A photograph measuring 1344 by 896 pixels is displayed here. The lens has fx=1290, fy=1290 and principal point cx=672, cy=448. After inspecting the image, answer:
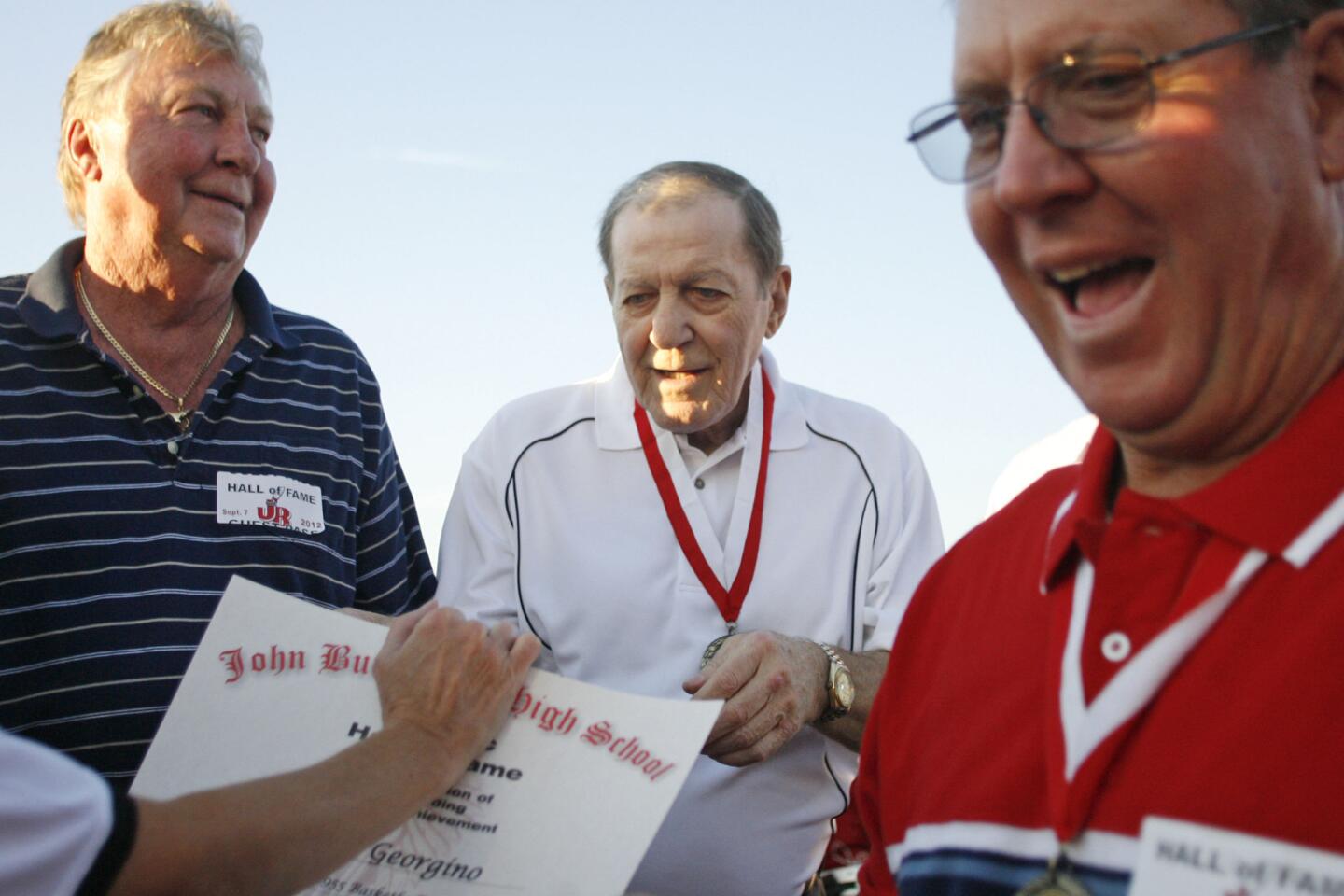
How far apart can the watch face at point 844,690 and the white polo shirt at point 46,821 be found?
1.77 meters

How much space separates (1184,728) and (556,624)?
213 cm

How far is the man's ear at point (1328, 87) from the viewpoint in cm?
136

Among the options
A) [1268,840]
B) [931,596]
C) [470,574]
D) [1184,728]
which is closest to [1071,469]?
[931,596]

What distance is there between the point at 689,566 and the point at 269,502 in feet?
3.46

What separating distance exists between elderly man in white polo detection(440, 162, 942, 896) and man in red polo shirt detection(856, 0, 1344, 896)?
1396 mm

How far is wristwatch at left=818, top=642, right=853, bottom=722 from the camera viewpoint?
293cm

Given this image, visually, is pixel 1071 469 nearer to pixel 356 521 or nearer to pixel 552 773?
pixel 552 773

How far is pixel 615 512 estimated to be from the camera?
3449 mm

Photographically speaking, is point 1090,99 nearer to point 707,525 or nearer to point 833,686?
point 833,686

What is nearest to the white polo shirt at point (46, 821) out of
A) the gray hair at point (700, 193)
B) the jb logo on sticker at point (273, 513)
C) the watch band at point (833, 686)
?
the jb logo on sticker at point (273, 513)

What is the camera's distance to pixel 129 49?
129 inches

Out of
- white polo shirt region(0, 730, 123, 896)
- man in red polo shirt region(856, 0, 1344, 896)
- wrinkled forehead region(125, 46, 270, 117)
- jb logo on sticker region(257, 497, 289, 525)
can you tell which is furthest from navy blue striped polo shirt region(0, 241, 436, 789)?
man in red polo shirt region(856, 0, 1344, 896)

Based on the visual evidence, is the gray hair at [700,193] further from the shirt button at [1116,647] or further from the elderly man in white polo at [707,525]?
the shirt button at [1116,647]

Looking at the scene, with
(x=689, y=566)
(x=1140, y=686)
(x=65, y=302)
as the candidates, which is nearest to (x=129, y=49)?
(x=65, y=302)
